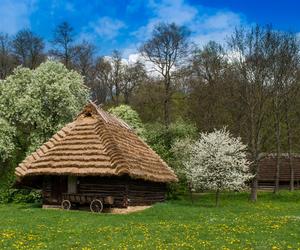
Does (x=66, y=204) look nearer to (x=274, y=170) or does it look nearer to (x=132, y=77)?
(x=274, y=170)

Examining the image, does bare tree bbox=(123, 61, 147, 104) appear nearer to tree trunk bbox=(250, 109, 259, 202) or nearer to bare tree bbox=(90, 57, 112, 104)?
bare tree bbox=(90, 57, 112, 104)

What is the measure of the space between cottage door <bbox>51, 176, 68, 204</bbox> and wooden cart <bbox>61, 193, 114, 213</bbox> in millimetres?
1051

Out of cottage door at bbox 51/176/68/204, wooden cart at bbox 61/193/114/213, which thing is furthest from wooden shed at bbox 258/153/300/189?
wooden cart at bbox 61/193/114/213

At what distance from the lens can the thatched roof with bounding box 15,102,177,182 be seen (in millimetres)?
28516

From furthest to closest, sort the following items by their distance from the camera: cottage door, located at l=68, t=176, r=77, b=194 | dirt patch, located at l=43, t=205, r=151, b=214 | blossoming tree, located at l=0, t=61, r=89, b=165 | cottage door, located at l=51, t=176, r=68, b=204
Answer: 1. blossoming tree, located at l=0, t=61, r=89, b=165
2. cottage door, located at l=51, t=176, r=68, b=204
3. cottage door, located at l=68, t=176, r=77, b=194
4. dirt patch, located at l=43, t=205, r=151, b=214

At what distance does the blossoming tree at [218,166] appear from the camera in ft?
105

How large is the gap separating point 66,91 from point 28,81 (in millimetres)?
4264

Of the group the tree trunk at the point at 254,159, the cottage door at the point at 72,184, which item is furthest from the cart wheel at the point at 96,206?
the tree trunk at the point at 254,159

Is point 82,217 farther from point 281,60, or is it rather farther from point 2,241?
point 281,60

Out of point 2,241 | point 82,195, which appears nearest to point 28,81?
point 82,195

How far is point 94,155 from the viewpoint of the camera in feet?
96.7

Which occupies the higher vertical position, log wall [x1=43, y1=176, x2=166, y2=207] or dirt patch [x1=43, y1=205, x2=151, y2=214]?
log wall [x1=43, y1=176, x2=166, y2=207]

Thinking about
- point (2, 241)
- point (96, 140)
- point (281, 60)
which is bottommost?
point (2, 241)

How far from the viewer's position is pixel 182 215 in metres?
25.3
